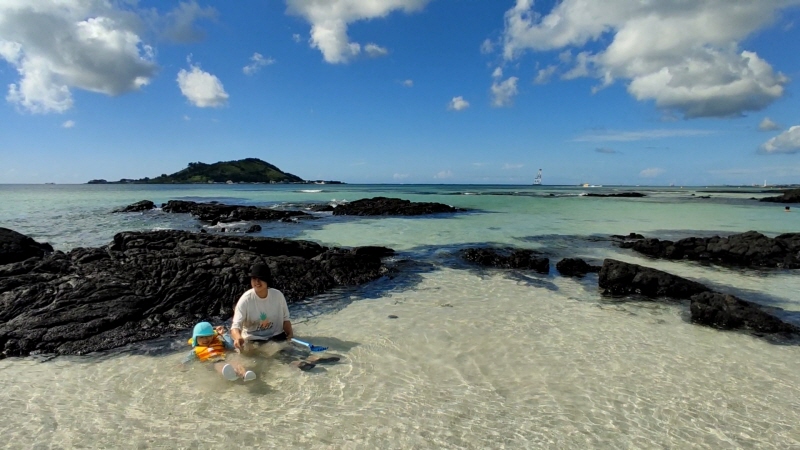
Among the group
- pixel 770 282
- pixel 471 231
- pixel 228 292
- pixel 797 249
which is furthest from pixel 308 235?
pixel 797 249

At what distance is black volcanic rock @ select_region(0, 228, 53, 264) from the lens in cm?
1443

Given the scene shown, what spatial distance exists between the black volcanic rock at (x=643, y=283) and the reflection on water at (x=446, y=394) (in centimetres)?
318

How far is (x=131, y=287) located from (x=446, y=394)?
30.4 feet

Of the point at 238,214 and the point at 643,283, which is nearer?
the point at 643,283

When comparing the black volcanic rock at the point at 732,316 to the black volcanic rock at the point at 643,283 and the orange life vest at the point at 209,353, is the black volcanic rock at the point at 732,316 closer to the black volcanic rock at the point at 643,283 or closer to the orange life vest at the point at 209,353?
the black volcanic rock at the point at 643,283

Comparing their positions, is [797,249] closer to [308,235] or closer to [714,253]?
[714,253]

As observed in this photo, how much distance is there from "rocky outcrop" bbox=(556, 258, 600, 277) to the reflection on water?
240 inches

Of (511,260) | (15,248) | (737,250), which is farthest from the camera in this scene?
(737,250)

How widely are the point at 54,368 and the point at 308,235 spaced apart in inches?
829

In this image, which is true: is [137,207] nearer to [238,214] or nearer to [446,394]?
[238,214]

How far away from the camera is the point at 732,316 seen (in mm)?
10445

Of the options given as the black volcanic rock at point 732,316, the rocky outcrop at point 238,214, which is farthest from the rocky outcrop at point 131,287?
the rocky outcrop at point 238,214

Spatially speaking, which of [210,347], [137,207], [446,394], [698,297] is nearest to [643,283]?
[698,297]

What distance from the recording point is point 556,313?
38.0 ft
